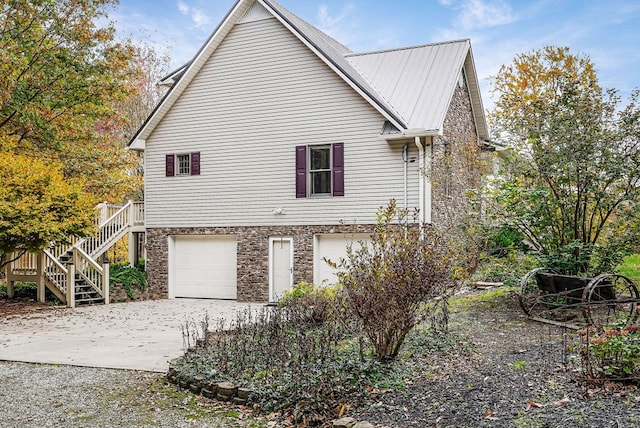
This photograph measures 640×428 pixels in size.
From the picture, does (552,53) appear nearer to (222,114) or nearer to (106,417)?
(222,114)

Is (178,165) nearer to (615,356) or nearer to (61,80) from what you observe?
(61,80)

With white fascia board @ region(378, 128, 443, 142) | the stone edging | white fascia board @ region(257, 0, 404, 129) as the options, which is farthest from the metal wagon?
white fascia board @ region(257, 0, 404, 129)

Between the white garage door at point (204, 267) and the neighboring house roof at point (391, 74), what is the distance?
3563 millimetres

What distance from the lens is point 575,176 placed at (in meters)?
9.07

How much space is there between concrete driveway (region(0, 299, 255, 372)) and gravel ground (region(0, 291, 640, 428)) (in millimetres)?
599

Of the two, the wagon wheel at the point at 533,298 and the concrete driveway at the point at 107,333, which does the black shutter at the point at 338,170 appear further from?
the wagon wheel at the point at 533,298

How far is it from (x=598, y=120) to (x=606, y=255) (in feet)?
7.16

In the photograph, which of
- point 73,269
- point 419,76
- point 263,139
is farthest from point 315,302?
point 419,76

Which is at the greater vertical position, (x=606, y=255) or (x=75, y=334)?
(x=606, y=255)

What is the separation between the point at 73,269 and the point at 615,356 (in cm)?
1383

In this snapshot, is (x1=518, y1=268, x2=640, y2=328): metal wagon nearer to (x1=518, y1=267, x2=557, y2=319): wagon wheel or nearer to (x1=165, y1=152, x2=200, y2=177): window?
(x1=518, y1=267, x2=557, y2=319): wagon wheel

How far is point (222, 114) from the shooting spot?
1653 cm

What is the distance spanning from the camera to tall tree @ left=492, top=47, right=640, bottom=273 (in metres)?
8.88

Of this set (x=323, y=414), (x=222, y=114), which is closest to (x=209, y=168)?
(x=222, y=114)
